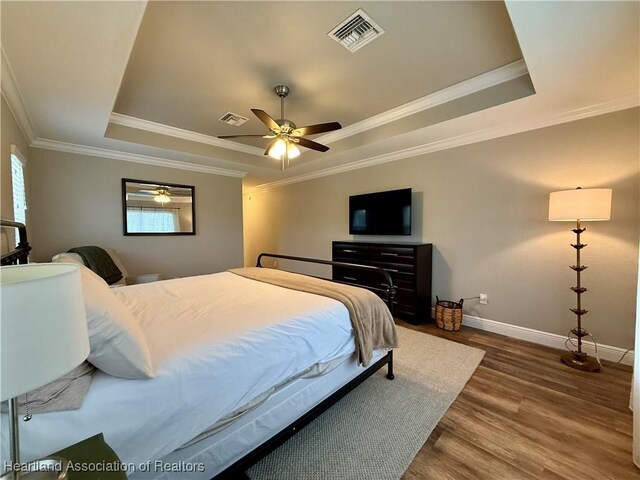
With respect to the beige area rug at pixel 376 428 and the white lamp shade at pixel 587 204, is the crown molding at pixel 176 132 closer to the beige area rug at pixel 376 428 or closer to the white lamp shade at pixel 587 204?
the beige area rug at pixel 376 428

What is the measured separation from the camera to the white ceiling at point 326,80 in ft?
4.98

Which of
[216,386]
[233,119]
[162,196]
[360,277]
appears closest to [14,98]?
[233,119]

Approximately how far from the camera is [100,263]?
3094mm

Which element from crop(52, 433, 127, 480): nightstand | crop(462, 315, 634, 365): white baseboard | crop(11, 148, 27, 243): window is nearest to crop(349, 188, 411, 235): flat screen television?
crop(462, 315, 634, 365): white baseboard

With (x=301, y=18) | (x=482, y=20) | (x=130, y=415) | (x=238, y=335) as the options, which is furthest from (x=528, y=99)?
(x=130, y=415)

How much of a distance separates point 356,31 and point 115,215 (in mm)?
3895

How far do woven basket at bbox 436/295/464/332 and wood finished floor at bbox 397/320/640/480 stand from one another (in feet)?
2.54

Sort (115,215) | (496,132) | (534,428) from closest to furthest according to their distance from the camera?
(534,428) < (496,132) < (115,215)

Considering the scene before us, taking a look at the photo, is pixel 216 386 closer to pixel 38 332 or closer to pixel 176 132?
pixel 38 332

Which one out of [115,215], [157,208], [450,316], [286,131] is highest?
[286,131]

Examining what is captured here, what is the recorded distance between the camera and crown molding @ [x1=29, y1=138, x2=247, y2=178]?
10.8 feet

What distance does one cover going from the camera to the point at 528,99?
7.78 feet

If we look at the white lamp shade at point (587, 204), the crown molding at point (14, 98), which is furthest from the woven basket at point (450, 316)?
the crown molding at point (14, 98)

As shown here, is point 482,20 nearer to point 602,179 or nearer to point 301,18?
point 301,18
